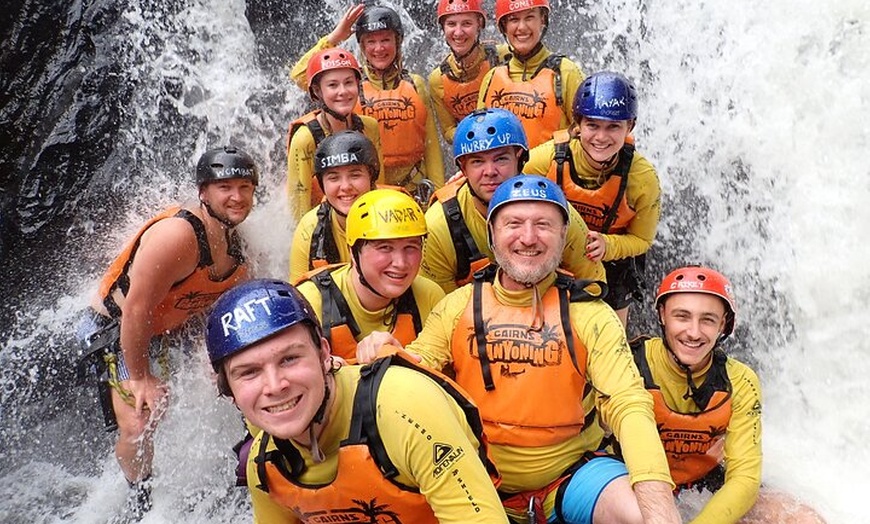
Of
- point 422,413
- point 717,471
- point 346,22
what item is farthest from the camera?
point 346,22

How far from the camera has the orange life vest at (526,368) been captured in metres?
3.98

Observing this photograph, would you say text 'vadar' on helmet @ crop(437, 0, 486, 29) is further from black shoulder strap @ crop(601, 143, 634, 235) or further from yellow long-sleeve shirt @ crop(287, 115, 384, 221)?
black shoulder strap @ crop(601, 143, 634, 235)

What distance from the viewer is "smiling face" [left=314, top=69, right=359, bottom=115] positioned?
6559mm

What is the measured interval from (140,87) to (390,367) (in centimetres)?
814

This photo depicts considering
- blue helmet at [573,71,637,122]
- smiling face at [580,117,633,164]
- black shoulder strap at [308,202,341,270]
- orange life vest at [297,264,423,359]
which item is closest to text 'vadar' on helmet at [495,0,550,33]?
blue helmet at [573,71,637,122]

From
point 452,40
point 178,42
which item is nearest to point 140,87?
point 178,42

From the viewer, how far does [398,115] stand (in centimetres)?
761

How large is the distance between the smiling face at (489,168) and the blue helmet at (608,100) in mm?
638

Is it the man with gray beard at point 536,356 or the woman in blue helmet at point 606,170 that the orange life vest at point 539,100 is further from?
the man with gray beard at point 536,356

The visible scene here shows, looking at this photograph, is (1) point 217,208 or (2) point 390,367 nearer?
(2) point 390,367

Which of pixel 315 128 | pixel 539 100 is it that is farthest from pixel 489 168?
pixel 315 128

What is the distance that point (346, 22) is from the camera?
7465 millimetres

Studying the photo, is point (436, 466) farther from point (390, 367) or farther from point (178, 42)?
point (178, 42)

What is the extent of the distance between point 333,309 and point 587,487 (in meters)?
1.80
